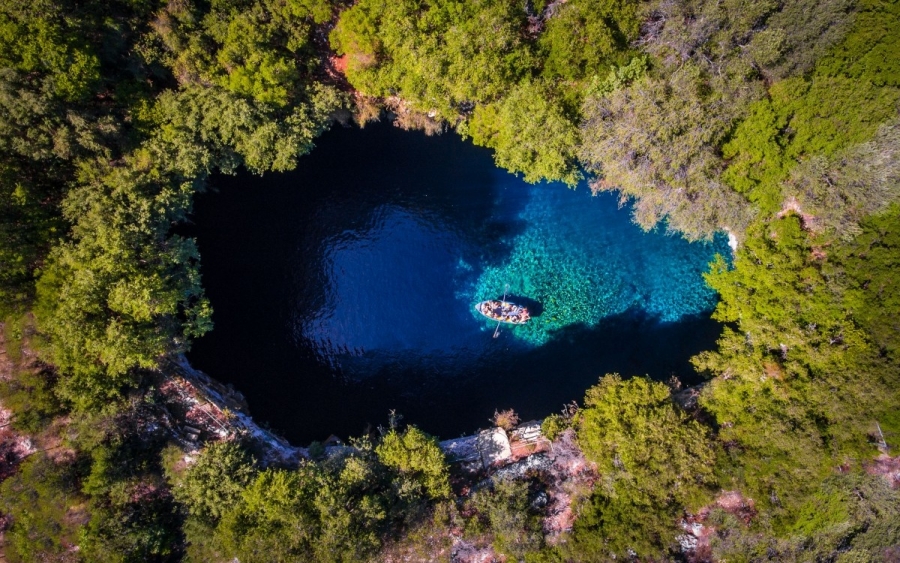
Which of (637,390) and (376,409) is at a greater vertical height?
(376,409)

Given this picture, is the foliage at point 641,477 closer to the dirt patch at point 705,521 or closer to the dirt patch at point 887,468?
the dirt patch at point 705,521

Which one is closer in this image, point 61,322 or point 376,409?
point 61,322

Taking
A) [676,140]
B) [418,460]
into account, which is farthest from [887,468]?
[418,460]

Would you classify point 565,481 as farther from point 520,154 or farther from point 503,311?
point 520,154

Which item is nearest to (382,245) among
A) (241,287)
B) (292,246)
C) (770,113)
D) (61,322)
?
(292,246)

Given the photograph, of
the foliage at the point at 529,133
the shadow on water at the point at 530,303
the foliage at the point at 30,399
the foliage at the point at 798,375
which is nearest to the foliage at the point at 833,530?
the foliage at the point at 798,375

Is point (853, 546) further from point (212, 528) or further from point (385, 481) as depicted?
point (212, 528)
